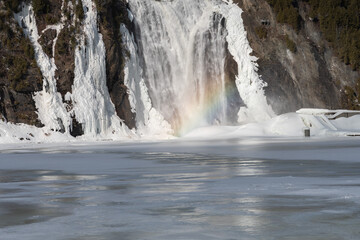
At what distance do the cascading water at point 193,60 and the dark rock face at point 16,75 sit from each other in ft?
27.9

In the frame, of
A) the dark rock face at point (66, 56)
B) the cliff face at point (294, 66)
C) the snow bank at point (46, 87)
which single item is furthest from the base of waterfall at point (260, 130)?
the cliff face at point (294, 66)

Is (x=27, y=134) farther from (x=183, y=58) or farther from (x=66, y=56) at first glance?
(x=183, y=58)

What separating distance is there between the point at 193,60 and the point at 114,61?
6.74 m

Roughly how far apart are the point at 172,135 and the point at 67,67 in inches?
325

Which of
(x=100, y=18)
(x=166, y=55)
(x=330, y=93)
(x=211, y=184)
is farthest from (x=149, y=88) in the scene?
(x=211, y=184)

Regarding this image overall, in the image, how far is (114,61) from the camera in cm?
4444

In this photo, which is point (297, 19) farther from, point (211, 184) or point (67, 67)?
point (211, 184)

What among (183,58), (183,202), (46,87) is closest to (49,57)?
(46,87)

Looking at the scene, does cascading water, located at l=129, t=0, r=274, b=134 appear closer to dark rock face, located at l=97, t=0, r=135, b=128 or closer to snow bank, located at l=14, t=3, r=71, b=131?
dark rock face, located at l=97, t=0, r=135, b=128

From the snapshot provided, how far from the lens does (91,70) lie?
141 ft

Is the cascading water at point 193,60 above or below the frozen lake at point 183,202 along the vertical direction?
above

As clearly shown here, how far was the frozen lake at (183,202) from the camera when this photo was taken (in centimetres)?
711

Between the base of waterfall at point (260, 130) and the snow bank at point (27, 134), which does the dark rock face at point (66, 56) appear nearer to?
the snow bank at point (27, 134)

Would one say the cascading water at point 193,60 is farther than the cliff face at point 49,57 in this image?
Yes
